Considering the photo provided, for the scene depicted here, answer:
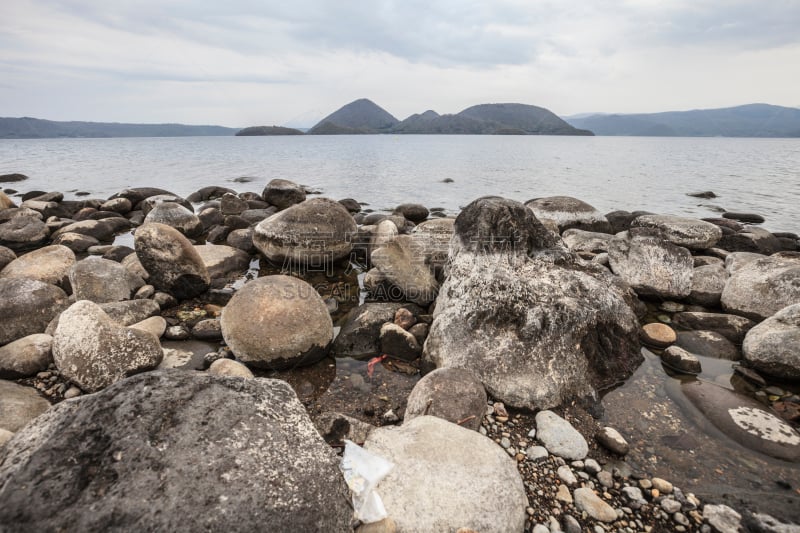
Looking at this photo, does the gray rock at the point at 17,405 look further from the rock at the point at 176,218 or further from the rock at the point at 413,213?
the rock at the point at 413,213

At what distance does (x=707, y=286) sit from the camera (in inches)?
308

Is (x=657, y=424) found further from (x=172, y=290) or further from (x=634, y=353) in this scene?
(x=172, y=290)

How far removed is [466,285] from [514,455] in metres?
2.37

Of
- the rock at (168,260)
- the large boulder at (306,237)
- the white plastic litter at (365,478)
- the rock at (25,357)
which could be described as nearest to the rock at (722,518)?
the white plastic litter at (365,478)

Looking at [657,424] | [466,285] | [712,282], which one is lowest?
[657,424]

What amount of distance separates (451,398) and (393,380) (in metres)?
1.31

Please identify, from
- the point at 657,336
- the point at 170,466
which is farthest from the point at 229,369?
the point at 657,336

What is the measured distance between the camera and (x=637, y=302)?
741cm

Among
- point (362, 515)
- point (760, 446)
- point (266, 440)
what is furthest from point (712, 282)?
point (266, 440)

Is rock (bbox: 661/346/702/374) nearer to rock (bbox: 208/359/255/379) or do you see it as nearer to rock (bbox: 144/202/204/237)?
rock (bbox: 208/359/255/379)

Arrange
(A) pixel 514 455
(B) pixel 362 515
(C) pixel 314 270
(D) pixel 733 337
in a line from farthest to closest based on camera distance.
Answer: (C) pixel 314 270
(D) pixel 733 337
(A) pixel 514 455
(B) pixel 362 515

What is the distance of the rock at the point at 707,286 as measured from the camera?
7.73 m

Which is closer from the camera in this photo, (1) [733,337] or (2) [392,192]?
(1) [733,337]

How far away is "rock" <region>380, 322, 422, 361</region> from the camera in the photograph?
5930mm
